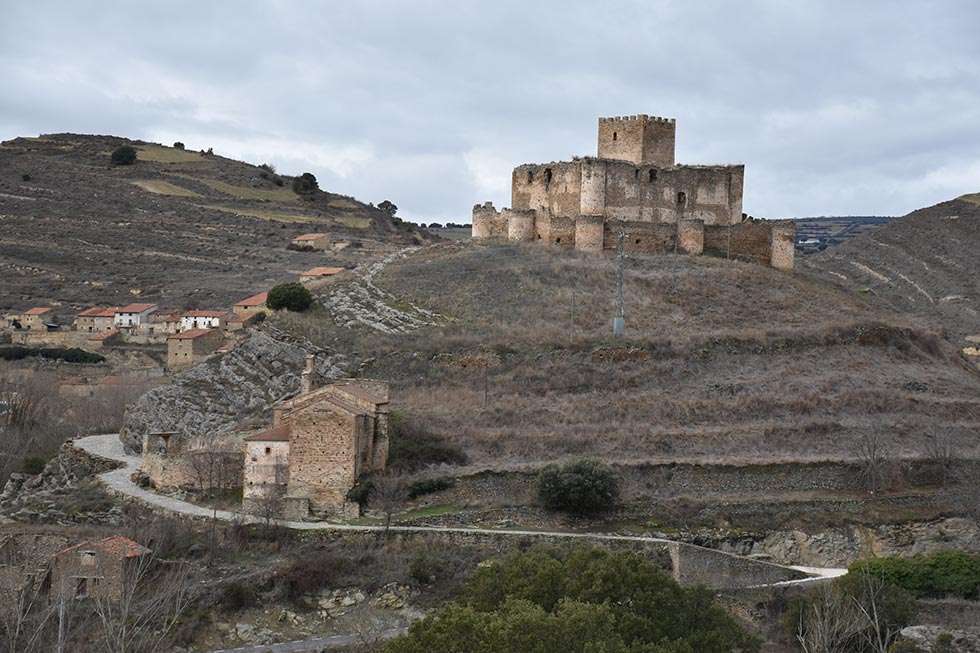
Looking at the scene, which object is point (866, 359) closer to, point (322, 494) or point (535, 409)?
point (535, 409)

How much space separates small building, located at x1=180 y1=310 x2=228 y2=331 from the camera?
7444 centimetres

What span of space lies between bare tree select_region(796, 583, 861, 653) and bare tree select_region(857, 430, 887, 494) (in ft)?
32.0

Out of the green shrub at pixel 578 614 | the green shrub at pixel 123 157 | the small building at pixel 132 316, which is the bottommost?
the green shrub at pixel 578 614

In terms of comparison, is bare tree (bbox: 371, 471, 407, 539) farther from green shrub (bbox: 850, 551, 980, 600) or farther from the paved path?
green shrub (bbox: 850, 551, 980, 600)

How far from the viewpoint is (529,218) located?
199 feet

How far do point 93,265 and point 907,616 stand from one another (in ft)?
272

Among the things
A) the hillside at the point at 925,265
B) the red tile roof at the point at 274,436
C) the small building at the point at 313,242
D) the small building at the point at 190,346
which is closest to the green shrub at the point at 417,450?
the red tile roof at the point at 274,436

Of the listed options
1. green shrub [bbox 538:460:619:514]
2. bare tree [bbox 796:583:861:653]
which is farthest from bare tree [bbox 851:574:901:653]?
green shrub [bbox 538:460:619:514]

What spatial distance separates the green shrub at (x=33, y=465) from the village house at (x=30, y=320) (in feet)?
114

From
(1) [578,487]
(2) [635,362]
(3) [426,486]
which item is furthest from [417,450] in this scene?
(2) [635,362]

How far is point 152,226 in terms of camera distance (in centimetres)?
11488

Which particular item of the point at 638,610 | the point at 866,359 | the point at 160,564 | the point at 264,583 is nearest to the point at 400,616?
the point at 264,583

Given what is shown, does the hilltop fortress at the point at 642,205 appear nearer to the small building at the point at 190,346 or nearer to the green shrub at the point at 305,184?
the small building at the point at 190,346

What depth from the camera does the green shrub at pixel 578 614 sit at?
23.7 meters
